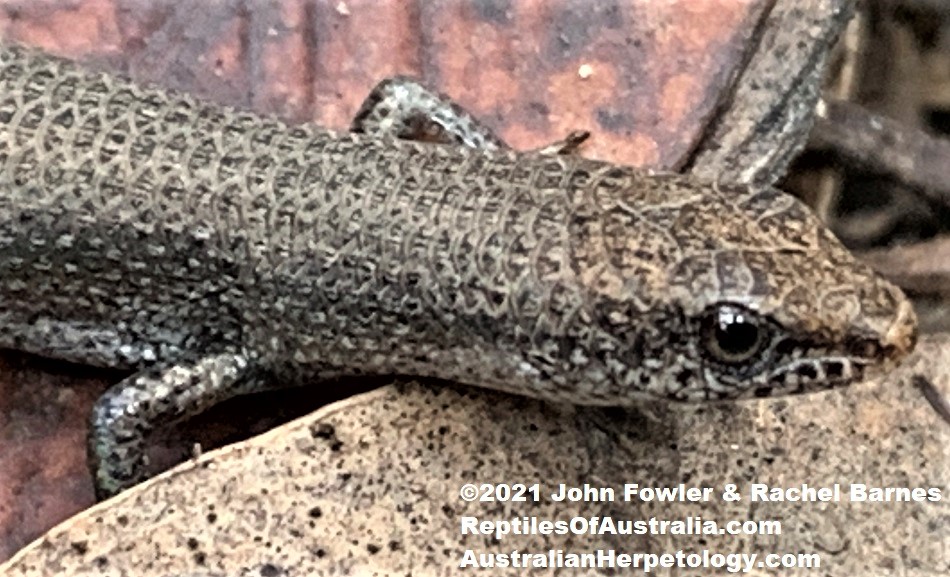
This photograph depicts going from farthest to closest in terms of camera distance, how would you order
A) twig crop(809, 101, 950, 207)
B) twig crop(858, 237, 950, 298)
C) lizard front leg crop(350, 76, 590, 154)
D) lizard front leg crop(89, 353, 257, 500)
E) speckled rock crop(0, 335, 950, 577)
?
twig crop(809, 101, 950, 207), twig crop(858, 237, 950, 298), lizard front leg crop(350, 76, 590, 154), lizard front leg crop(89, 353, 257, 500), speckled rock crop(0, 335, 950, 577)

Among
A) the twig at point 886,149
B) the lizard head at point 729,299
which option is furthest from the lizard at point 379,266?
the twig at point 886,149

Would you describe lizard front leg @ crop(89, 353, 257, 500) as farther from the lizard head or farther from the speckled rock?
the lizard head

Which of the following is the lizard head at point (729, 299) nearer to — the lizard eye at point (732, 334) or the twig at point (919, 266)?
the lizard eye at point (732, 334)

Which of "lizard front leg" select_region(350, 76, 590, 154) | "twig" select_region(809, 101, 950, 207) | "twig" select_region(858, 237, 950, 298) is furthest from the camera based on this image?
"twig" select_region(809, 101, 950, 207)

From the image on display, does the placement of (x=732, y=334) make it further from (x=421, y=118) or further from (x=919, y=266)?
(x=919, y=266)

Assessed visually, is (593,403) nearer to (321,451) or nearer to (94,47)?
(321,451)

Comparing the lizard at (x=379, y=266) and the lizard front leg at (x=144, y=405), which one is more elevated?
the lizard at (x=379, y=266)

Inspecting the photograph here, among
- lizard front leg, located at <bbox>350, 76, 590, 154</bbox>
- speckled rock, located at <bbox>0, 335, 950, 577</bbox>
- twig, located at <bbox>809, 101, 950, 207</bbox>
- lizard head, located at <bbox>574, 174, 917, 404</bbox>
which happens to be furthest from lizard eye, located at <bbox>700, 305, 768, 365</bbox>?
twig, located at <bbox>809, 101, 950, 207</bbox>
